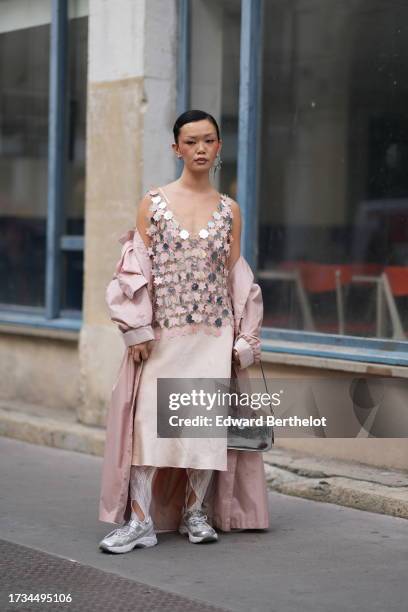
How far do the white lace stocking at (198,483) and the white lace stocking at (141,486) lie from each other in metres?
0.21

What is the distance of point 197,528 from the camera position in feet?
19.3

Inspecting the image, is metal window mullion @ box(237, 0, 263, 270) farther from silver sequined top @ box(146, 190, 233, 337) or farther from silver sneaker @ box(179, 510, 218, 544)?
silver sneaker @ box(179, 510, 218, 544)

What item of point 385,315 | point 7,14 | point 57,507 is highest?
point 7,14

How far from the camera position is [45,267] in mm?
9812

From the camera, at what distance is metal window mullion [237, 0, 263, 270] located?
8148 millimetres

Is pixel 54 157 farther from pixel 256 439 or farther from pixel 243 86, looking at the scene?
pixel 256 439

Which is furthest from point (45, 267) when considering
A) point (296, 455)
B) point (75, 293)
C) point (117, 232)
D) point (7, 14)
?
point (296, 455)

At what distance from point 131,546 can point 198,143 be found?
189 cm

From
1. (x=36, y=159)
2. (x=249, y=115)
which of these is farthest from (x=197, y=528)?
(x=36, y=159)

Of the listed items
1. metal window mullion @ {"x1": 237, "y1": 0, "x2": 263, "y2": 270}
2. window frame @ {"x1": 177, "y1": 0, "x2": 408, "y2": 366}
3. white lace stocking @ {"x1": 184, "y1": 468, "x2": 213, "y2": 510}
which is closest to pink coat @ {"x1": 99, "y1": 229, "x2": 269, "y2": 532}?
white lace stocking @ {"x1": 184, "y1": 468, "x2": 213, "y2": 510}

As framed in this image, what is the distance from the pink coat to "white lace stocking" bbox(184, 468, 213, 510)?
4.5 inches

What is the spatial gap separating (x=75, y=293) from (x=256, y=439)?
385cm

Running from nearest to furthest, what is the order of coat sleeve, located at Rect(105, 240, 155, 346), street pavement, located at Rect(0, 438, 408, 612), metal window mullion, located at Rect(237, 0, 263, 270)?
street pavement, located at Rect(0, 438, 408, 612) < coat sleeve, located at Rect(105, 240, 155, 346) < metal window mullion, located at Rect(237, 0, 263, 270)

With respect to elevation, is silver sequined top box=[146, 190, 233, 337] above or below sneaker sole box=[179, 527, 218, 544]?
above
